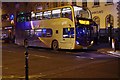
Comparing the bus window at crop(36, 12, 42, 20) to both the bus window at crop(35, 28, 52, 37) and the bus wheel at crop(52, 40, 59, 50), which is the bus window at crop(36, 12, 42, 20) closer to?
the bus window at crop(35, 28, 52, 37)

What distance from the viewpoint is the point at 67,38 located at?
23.0 meters

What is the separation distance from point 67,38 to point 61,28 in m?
1.33

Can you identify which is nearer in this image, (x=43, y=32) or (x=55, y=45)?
(x=55, y=45)

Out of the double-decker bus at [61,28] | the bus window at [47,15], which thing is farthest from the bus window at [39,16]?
the bus window at [47,15]

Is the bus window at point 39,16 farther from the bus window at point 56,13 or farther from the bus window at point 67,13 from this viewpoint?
the bus window at point 67,13

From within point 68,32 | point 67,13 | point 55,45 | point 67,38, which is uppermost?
point 67,13

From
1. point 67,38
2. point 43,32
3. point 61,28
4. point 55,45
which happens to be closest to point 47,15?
point 43,32

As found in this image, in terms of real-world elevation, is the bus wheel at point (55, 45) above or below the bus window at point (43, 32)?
below

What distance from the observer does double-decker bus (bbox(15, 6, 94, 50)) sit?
2234 centimetres

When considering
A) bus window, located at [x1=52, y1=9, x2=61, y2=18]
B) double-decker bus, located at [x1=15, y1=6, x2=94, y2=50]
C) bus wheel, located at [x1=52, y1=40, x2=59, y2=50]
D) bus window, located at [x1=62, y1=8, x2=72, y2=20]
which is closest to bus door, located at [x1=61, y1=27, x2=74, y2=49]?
double-decker bus, located at [x1=15, y1=6, x2=94, y2=50]

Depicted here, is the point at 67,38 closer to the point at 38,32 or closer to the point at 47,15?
the point at 47,15

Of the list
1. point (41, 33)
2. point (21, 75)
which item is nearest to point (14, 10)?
point (41, 33)

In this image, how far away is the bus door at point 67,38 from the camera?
22478 millimetres

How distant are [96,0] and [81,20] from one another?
14233mm
